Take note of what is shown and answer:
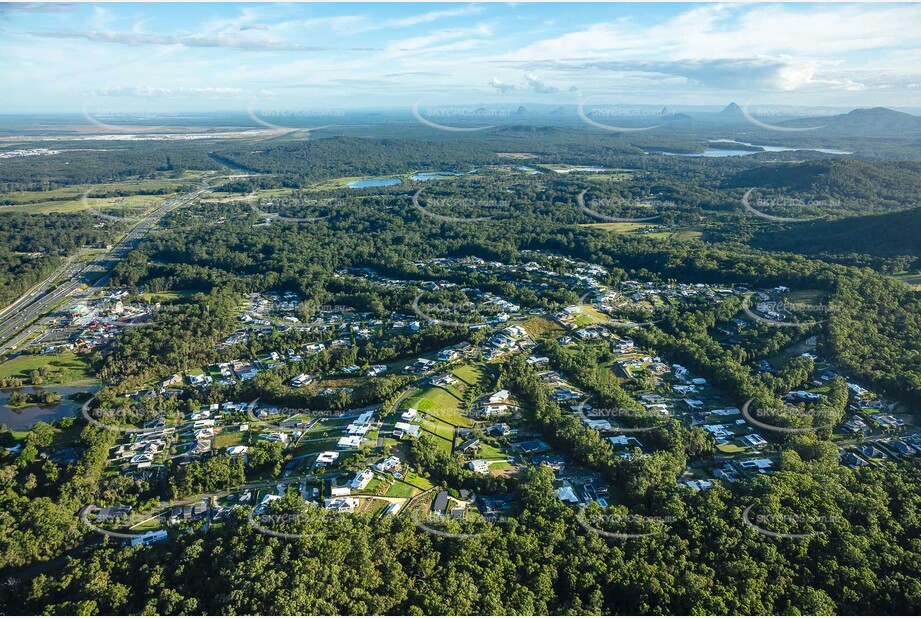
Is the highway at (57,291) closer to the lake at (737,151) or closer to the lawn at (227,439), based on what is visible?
the lawn at (227,439)

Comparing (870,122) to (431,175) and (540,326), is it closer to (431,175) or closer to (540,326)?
(431,175)

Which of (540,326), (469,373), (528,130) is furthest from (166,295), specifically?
(528,130)

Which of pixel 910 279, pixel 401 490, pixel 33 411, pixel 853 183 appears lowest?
pixel 33 411

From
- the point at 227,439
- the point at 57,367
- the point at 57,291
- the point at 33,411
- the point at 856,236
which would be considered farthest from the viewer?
the point at 856,236

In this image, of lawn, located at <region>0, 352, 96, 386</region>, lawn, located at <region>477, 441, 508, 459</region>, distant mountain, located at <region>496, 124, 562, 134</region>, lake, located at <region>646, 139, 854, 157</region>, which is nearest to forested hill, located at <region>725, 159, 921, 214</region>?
lake, located at <region>646, 139, 854, 157</region>

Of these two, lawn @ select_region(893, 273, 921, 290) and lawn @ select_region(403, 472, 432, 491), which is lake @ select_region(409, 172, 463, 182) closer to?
lawn @ select_region(893, 273, 921, 290)

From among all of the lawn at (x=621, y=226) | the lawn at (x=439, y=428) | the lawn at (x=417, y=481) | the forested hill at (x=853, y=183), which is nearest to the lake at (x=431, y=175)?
the lawn at (x=621, y=226)
